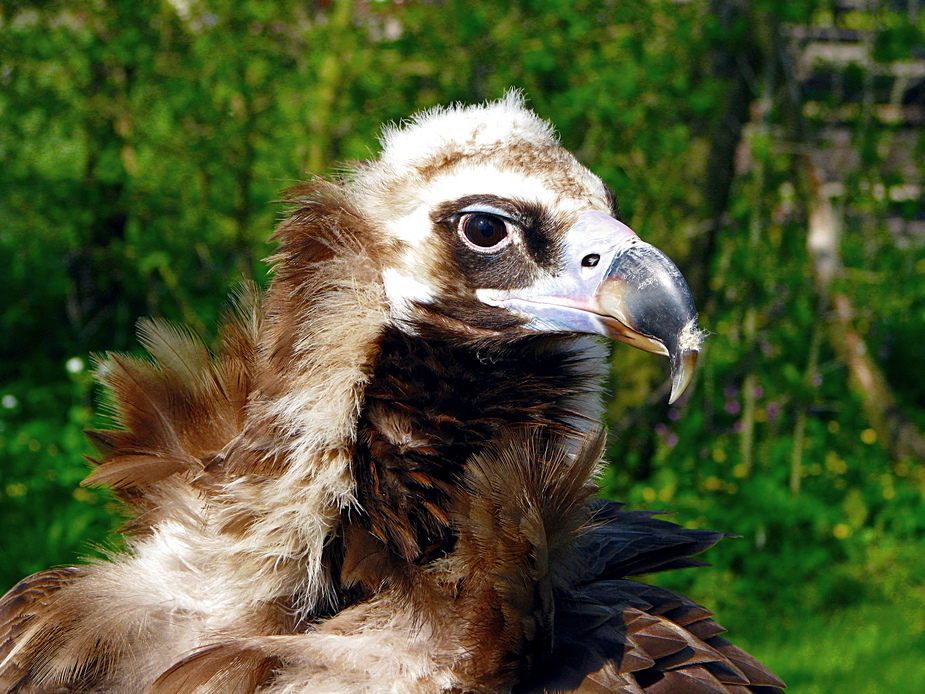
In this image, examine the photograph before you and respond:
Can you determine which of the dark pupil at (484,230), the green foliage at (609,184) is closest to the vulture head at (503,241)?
the dark pupil at (484,230)

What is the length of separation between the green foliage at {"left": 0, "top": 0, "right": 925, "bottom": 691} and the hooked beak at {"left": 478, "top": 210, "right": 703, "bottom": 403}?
2.60 meters

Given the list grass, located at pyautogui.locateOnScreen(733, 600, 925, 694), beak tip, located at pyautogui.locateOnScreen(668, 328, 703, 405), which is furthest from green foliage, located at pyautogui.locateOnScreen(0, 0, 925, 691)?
beak tip, located at pyautogui.locateOnScreen(668, 328, 703, 405)

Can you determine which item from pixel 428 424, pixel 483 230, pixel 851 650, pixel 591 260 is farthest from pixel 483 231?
pixel 851 650

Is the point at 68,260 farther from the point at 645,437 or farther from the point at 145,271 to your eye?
the point at 645,437

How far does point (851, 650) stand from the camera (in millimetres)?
4938

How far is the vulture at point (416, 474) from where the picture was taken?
1.82 metres

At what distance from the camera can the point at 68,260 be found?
6.29m

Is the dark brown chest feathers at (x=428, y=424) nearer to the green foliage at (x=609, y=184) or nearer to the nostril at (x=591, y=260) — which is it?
the nostril at (x=591, y=260)

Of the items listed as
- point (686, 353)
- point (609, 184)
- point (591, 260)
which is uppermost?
point (609, 184)

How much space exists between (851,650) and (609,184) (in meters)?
2.55

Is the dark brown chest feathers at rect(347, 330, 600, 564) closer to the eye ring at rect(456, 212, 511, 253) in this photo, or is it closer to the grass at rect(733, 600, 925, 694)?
the eye ring at rect(456, 212, 511, 253)

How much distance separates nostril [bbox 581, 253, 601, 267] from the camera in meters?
1.94

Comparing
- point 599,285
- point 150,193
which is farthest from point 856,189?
point 599,285

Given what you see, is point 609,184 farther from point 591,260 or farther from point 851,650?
point 591,260
